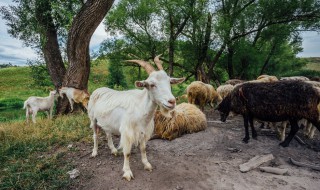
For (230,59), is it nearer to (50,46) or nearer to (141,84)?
(50,46)

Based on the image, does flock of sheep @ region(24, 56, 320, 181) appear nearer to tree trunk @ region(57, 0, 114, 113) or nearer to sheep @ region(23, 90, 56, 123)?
tree trunk @ region(57, 0, 114, 113)

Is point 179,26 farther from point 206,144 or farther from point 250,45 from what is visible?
point 206,144

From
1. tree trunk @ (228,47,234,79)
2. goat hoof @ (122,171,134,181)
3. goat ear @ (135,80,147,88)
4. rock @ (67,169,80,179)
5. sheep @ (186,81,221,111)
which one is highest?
tree trunk @ (228,47,234,79)

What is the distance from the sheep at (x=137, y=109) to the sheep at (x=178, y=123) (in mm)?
1742

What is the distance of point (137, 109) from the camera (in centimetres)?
420

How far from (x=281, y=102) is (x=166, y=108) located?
3.48 meters

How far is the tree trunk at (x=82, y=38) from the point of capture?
8.01 metres

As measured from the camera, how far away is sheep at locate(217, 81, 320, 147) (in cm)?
548

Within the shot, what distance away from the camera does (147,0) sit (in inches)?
693

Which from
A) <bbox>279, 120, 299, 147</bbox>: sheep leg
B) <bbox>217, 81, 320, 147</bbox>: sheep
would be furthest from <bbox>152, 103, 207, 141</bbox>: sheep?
<bbox>279, 120, 299, 147</bbox>: sheep leg

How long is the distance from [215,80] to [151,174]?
64.2 feet

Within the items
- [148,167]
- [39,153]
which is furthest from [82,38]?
[148,167]

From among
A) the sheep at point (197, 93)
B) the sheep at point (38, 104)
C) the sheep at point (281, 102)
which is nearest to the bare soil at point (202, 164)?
the sheep at point (281, 102)

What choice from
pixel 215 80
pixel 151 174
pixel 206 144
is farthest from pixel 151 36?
pixel 151 174
